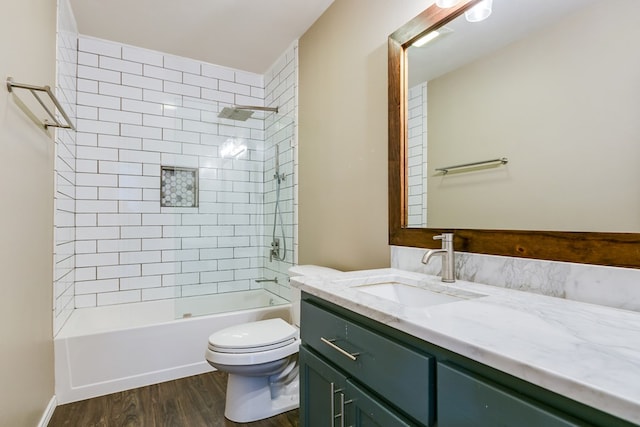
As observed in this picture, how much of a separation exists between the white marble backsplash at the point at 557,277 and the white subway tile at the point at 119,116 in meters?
2.76

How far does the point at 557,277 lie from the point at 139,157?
9.98 ft

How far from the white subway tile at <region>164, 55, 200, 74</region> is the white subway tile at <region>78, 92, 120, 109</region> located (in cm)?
55

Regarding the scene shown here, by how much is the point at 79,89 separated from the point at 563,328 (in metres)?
3.40

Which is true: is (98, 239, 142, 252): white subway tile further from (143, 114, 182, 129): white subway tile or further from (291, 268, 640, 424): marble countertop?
(291, 268, 640, 424): marble countertop

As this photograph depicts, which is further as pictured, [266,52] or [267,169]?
[267,169]

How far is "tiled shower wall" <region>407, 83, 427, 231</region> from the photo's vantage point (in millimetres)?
1553

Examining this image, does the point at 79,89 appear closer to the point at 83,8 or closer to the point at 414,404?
the point at 83,8

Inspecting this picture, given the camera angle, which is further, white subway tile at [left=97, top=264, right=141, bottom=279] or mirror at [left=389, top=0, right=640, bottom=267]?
white subway tile at [left=97, top=264, right=141, bottom=279]

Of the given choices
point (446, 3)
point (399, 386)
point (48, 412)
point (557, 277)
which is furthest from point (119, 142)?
point (557, 277)

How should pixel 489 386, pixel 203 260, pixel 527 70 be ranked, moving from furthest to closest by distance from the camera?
1. pixel 203 260
2. pixel 527 70
3. pixel 489 386

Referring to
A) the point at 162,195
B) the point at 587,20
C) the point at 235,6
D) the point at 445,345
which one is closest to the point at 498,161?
the point at 587,20

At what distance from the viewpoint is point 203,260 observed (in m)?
2.88

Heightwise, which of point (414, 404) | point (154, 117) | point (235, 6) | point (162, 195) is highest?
point (235, 6)

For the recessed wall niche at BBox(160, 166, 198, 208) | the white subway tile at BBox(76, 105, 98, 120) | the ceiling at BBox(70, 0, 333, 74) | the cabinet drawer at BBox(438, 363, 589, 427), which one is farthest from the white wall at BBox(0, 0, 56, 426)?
the cabinet drawer at BBox(438, 363, 589, 427)
